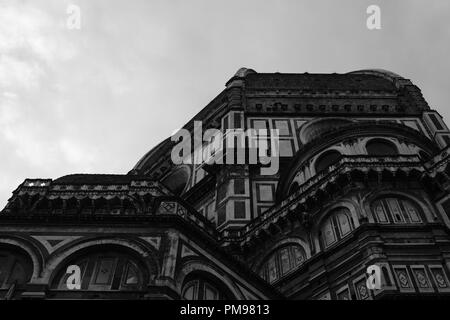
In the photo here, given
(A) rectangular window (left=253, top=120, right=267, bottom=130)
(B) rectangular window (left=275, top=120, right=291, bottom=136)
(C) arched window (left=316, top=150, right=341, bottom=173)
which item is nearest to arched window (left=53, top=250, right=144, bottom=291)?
(C) arched window (left=316, top=150, right=341, bottom=173)

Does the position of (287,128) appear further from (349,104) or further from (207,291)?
(207,291)

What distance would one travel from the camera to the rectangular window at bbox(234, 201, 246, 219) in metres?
29.1

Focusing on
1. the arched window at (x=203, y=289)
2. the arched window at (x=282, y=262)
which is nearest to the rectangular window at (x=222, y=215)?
the arched window at (x=282, y=262)

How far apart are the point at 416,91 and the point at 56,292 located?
36.7 meters

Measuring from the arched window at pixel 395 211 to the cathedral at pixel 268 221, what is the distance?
0.07 metres

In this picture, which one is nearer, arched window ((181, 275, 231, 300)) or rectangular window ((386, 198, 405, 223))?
arched window ((181, 275, 231, 300))

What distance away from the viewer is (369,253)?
2011cm

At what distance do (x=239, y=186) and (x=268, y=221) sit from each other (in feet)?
19.1

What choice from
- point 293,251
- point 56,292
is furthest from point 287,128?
point 56,292

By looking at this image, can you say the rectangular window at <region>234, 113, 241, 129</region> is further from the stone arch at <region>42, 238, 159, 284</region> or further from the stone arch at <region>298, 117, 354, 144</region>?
the stone arch at <region>42, 238, 159, 284</region>

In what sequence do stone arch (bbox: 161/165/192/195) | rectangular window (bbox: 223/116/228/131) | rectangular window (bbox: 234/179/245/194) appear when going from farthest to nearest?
1. stone arch (bbox: 161/165/192/195)
2. rectangular window (bbox: 223/116/228/131)
3. rectangular window (bbox: 234/179/245/194)

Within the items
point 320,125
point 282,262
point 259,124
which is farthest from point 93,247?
point 320,125

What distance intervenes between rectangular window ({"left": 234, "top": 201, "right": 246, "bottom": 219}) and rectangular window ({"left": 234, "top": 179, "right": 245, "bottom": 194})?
1.05 metres

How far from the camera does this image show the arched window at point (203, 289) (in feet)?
53.2
